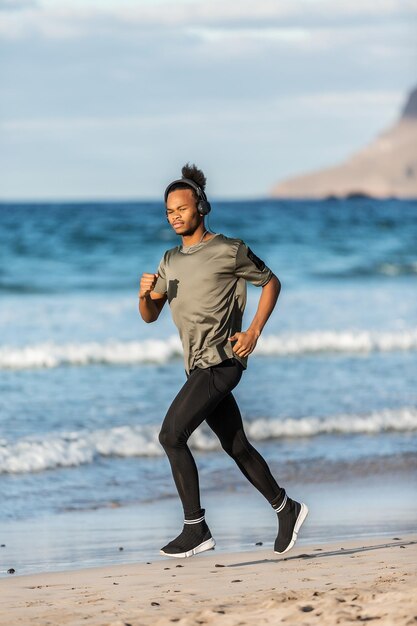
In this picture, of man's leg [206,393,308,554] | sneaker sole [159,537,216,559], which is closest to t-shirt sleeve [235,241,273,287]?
man's leg [206,393,308,554]

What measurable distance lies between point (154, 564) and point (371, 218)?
168 feet

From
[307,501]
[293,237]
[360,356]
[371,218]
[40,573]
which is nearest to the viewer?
[40,573]

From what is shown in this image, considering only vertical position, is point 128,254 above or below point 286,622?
above

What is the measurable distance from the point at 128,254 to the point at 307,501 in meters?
27.4

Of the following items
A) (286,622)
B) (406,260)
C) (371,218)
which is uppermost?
(371,218)

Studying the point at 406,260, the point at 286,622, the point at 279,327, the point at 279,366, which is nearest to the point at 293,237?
the point at 406,260

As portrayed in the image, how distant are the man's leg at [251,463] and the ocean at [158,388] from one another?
6.66 feet

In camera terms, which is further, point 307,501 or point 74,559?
point 307,501

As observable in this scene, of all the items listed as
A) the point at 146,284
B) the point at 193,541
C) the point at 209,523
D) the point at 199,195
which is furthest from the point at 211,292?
the point at 209,523

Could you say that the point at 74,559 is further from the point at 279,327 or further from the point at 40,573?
the point at 279,327

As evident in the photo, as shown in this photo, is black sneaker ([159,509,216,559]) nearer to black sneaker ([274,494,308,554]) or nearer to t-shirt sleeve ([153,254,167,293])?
black sneaker ([274,494,308,554])

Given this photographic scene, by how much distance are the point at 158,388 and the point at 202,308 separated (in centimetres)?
754

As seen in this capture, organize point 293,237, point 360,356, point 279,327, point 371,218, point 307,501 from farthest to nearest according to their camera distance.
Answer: point 371,218 < point 293,237 < point 279,327 < point 360,356 < point 307,501

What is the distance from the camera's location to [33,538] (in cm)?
704
